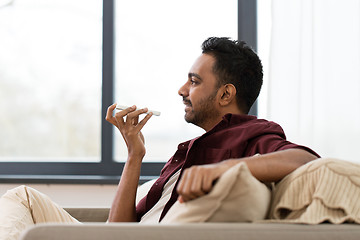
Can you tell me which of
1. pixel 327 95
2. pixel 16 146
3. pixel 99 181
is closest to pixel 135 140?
pixel 99 181

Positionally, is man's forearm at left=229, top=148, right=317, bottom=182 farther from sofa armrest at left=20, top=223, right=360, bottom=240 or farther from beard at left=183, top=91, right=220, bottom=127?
beard at left=183, top=91, right=220, bottom=127

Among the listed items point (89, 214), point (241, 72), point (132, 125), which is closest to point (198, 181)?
point (132, 125)

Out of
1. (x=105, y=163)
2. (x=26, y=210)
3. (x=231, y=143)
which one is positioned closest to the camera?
(x=231, y=143)

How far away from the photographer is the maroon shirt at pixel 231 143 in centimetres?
144

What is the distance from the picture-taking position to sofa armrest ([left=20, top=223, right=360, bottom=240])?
93 cm

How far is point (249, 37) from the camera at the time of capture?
10.1 feet

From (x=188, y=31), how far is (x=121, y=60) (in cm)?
46

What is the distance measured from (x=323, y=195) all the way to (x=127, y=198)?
968 millimetres

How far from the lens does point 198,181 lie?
99 centimetres

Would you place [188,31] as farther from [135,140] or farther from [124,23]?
[135,140]

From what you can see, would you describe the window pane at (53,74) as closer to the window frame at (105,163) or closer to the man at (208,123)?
the window frame at (105,163)

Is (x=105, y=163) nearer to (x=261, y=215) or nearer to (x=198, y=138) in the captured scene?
(x=198, y=138)

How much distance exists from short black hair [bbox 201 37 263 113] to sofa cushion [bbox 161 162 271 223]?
843mm

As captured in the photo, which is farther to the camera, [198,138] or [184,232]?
[198,138]
